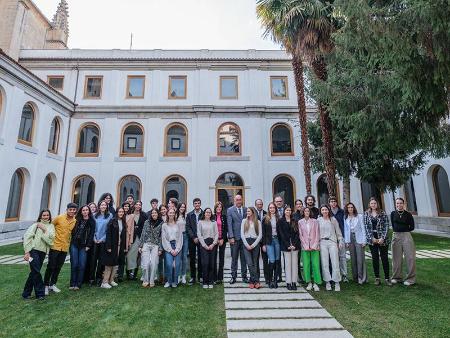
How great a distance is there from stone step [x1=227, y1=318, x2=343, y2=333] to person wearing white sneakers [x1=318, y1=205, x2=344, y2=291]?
1.76 metres

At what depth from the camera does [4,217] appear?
13.1 meters

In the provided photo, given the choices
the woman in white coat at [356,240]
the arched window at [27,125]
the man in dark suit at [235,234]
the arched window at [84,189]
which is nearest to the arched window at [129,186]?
the arched window at [84,189]

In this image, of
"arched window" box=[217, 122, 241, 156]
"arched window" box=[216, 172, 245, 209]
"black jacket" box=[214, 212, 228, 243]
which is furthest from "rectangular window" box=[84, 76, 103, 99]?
"black jacket" box=[214, 212, 228, 243]

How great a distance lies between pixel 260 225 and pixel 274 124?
1307 centimetres

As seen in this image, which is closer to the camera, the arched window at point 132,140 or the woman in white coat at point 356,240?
the woman in white coat at point 356,240

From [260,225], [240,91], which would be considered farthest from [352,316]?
[240,91]

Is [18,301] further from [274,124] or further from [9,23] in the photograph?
[9,23]

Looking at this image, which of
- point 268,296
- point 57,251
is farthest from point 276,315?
point 57,251

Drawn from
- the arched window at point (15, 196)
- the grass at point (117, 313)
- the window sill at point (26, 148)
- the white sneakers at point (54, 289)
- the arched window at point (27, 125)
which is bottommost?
the grass at point (117, 313)

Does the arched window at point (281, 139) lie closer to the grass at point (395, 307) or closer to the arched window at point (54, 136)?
the grass at point (395, 307)

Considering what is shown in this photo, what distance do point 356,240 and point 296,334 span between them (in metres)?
3.55

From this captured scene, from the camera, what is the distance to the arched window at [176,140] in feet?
59.9

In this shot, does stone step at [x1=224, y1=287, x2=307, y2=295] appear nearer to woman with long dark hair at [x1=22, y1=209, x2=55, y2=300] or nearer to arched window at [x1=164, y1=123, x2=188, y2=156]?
woman with long dark hair at [x1=22, y1=209, x2=55, y2=300]

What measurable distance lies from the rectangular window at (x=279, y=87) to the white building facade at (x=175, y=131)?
2.9 inches
